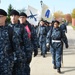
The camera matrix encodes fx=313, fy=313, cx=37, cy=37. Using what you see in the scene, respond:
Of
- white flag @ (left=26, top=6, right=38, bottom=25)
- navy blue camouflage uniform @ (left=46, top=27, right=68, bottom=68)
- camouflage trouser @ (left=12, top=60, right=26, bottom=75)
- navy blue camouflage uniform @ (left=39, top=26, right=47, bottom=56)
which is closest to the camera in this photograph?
camouflage trouser @ (left=12, top=60, right=26, bottom=75)

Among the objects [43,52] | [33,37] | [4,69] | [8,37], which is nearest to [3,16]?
[8,37]

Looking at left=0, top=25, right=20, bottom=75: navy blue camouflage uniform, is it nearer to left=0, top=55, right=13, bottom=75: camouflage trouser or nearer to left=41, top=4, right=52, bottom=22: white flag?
left=0, top=55, right=13, bottom=75: camouflage trouser

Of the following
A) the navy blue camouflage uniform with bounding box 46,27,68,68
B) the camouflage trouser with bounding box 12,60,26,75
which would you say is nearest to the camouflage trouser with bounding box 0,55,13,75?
the camouflage trouser with bounding box 12,60,26,75

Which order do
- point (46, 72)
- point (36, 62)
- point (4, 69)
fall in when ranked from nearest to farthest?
point (4, 69), point (46, 72), point (36, 62)

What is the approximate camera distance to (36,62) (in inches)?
486

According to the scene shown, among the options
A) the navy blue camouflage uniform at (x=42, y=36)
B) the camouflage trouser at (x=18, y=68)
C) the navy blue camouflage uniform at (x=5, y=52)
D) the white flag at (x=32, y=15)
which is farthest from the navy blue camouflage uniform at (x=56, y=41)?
the navy blue camouflage uniform at (x=5, y=52)

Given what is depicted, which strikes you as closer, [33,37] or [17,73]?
[17,73]

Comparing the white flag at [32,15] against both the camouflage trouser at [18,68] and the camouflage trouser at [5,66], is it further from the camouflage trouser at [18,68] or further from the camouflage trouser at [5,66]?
the camouflage trouser at [5,66]

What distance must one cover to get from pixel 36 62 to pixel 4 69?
24.8 ft

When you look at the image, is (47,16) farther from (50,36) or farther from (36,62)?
(50,36)

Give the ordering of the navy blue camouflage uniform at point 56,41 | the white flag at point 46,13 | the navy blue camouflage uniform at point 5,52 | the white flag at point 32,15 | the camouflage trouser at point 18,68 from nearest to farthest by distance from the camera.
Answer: the navy blue camouflage uniform at point 5,52
the camouflage trouser at point 18,68
the navy blue camouflage uniform at point 56,41
the white flag at point 32,15
the white flag at point 46,13

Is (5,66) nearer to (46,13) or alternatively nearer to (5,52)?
(5,52)

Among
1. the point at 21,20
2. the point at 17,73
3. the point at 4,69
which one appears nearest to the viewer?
the point at 4,69

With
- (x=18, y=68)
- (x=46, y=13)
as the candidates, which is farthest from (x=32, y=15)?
(x=18, y=68)
